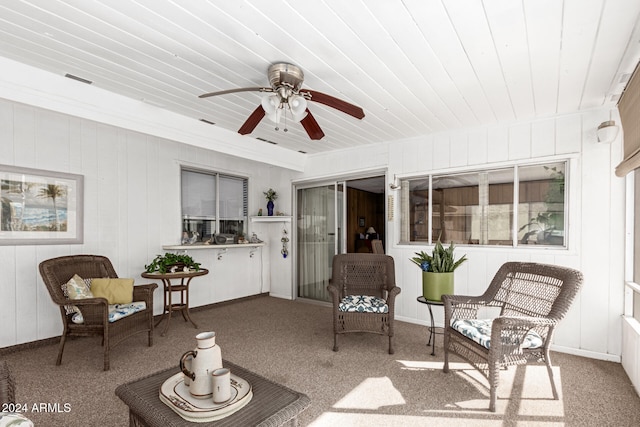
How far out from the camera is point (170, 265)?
399cm

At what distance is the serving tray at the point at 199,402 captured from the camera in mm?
1444

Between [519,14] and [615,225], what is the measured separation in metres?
2.42

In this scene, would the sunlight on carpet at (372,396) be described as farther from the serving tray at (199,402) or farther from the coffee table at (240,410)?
the serving tray at (199,402)

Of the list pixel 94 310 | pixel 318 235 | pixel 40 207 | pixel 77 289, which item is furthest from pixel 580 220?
pixel 40 207

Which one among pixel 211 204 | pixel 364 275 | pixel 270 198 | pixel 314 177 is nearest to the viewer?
pixel 364 275

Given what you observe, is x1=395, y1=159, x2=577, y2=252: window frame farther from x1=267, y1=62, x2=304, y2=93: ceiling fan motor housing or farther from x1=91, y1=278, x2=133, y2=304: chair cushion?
x1=91, y1=278, x2=133, y2=304: chair cushion

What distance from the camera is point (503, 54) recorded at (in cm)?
226

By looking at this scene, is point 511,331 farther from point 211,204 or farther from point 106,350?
point 211,204

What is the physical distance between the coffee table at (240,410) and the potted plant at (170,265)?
2350 mm

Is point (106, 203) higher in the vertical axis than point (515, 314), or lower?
higher

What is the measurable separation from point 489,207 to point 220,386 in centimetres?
353

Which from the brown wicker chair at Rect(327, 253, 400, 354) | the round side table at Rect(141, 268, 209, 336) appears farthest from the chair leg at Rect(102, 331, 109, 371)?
the brown wicker chair at Rect(327, 253, 400, 354)

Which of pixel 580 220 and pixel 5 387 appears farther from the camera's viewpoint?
pixel 580 220

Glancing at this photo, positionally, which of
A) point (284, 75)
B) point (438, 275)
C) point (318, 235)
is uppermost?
point (284, 75)
